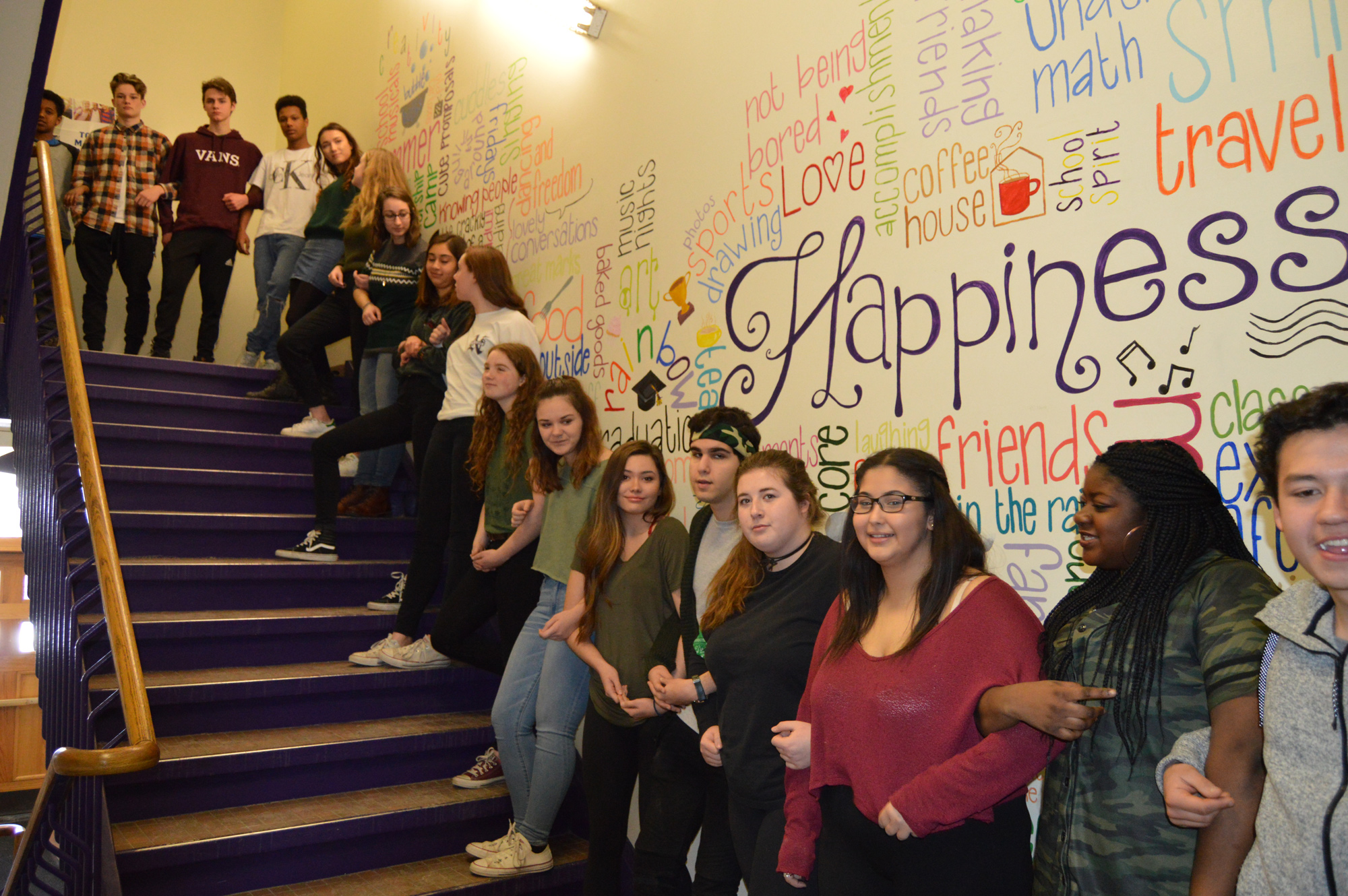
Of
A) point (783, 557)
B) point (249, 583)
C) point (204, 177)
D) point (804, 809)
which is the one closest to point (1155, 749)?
point (804, 809)

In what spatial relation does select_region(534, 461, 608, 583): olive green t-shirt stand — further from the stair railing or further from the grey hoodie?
the grey hoodie

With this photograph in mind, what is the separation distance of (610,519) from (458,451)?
121 centimetres

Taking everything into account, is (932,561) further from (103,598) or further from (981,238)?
(103,598)

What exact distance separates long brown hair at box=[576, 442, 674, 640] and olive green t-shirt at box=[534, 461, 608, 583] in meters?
0.26

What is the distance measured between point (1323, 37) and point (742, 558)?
1574 millimetres

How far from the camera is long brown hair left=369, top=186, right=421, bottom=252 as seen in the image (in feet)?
15.2

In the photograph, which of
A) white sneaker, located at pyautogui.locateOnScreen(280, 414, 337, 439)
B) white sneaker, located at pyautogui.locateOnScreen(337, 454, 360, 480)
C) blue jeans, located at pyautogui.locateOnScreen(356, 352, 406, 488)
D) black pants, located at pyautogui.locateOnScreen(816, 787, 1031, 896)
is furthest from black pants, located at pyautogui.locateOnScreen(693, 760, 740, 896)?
white sneaker, located at pyautogui.locateOnScreen(280, 414, 337, 439)

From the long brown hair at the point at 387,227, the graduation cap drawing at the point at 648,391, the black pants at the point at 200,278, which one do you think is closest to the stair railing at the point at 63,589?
the black pants at the point at 200,278

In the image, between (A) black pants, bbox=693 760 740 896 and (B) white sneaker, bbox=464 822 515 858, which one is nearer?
(A) black pants, bbox=693 760 740 896

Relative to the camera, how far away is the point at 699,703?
2.33m

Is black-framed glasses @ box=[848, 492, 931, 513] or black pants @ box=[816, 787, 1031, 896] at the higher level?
black-framed glasses @ box=[848, 492, 931, 513]

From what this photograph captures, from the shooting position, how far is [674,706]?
7.88ft

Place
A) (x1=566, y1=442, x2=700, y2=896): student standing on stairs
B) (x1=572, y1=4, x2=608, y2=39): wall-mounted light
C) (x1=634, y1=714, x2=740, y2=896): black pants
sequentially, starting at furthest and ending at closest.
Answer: (x1=572, y1=4, x2=608, y2=39): wall-mounted light
(x1=566, y1=442, x2=700, y2=896): student standing on stairs
(x1=634, y1=714, x2=740, y2=896): black pants

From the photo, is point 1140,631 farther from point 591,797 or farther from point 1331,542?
point 591,797
